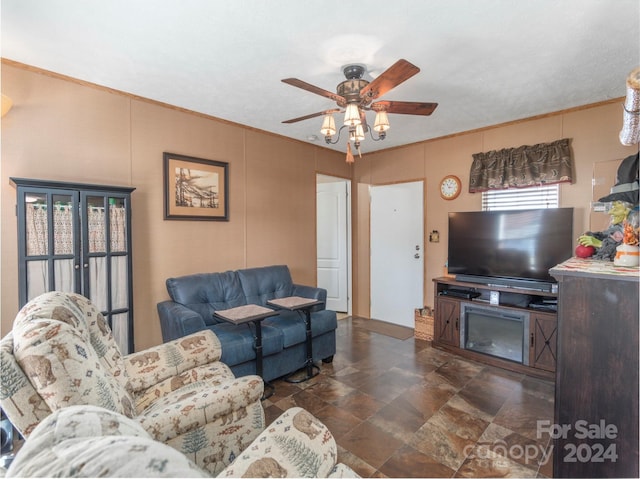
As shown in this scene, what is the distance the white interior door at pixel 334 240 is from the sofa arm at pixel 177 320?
2840mm

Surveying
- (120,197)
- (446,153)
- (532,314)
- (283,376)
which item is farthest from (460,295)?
(120,197)

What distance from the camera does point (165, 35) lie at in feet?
6.41

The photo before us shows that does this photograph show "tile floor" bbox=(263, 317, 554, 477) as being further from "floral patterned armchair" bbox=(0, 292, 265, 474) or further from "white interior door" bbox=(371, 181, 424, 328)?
"white interior door" bbox=(371, 181, 424, 328)

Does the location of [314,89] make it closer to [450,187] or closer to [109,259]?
[109,259]

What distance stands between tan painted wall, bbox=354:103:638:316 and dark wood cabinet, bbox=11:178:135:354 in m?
3.39

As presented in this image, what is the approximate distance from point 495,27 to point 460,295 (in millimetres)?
2633

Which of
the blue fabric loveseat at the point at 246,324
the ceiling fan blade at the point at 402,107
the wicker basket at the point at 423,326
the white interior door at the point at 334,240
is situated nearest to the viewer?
the ceiling fan blade at the point at 402,107

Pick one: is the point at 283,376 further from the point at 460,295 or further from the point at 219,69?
the point at 219,69

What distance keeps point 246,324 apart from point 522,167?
3350 mm

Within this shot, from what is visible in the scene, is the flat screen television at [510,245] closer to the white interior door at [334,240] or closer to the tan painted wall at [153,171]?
the white interior door at [334,240]

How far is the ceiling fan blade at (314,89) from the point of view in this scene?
189cm

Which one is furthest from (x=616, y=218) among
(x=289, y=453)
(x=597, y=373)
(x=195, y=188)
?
(x=195, y=188)

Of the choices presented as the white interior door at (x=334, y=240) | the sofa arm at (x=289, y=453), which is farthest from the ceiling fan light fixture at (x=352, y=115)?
the white interior door at (x=334, y=240)

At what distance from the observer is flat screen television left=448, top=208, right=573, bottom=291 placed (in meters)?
3.12
